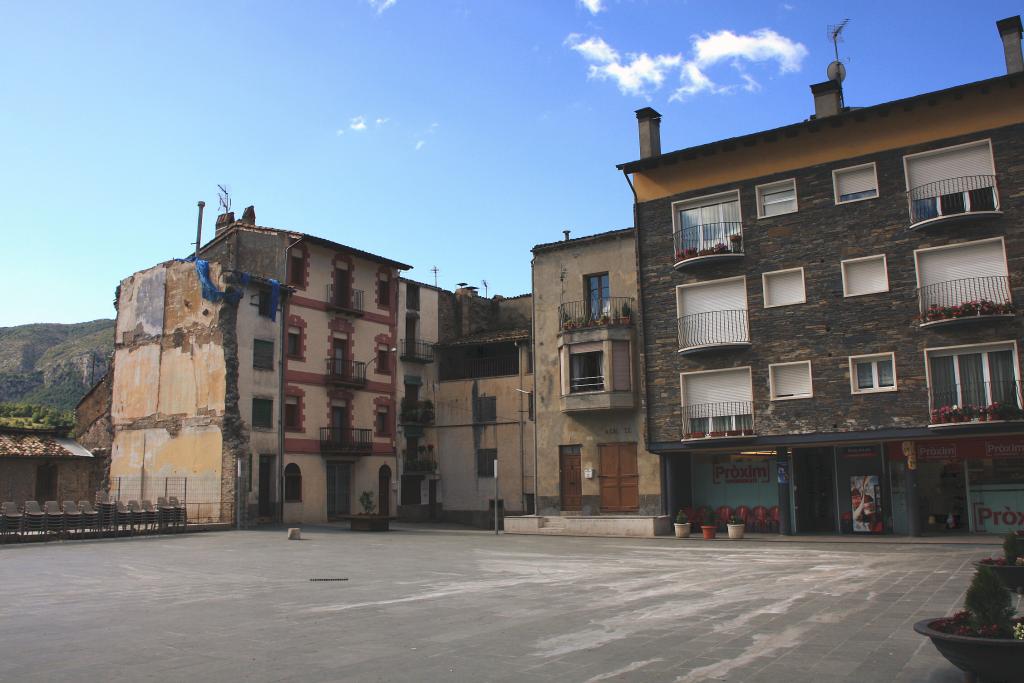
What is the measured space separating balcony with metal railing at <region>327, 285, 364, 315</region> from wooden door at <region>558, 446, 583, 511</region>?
14.6m

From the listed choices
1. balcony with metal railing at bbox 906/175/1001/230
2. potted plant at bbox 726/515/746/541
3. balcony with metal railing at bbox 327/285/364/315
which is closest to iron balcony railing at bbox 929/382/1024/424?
balcony with metal railing at bbox 906/175/1001/230

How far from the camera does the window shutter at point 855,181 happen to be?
97.3 ft

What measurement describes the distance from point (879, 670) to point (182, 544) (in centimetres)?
2417

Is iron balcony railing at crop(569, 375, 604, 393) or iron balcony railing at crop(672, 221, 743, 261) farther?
iron balcony railing at crop(569, 375, 604, 393)

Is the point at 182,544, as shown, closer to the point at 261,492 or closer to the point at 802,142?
the point at 261,492

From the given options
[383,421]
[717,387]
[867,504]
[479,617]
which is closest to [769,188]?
[717,387]

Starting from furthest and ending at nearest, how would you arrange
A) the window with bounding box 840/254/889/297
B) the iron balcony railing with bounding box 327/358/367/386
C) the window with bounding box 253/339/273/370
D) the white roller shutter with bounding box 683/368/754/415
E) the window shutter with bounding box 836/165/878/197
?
1. the iron balcony railing with bounding box 327/358/367/386
2. the window with bounding box 253/339/273/370
3. the white roller shutter with bounding box 683/368/754/415
4. the window shutter with bounding box 836/165/878/197
5. the window with bounding box 840/254/889/297

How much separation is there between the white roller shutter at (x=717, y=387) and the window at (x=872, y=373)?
3.63 metres

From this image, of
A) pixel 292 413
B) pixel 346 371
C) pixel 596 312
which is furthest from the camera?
pixel 346 371

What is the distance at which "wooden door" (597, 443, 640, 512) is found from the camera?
34594mm

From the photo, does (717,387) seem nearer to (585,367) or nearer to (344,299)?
(585,367)

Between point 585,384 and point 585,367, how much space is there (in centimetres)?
73

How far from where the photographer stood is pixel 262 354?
130ft

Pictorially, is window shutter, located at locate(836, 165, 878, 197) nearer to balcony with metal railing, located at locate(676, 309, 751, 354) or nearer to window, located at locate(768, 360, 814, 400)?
balcony with metal railing, located at locate(676, 309, 751, 354)
